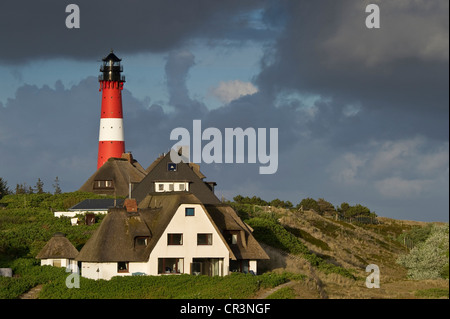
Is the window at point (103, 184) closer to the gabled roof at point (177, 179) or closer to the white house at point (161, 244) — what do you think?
the gabled roof at point (177, 179)

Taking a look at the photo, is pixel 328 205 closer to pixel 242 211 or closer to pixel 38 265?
pixel 242 211

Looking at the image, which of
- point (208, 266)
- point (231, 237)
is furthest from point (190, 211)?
point (231, 237)

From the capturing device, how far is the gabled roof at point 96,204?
279 ft

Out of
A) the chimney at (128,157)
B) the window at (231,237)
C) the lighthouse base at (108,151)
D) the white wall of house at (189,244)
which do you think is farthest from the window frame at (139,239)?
the lighthouse base at (108,151)

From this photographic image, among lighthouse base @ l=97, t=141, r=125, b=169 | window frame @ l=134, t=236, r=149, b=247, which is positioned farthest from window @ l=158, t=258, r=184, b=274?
lighthouse base @ l=97, t=141, r=125, b=169

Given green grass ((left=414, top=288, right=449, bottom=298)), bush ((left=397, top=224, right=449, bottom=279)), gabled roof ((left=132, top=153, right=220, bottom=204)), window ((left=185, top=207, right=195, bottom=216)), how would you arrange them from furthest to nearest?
gabled roof ((left=132, top=153, right=220, bottom=204)), bush ((left=397, top=224, right=449, bottom=279)), green grass ((left=414, top=288, right=449, bottom=298)), window ((left=185, top=207, right=195, bottom=216))

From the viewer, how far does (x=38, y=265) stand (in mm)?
63938

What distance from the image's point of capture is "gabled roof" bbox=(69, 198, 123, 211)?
279 feet

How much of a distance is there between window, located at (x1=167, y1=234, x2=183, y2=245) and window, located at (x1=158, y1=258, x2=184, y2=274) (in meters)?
1.20

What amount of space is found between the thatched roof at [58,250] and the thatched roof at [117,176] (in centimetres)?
3277

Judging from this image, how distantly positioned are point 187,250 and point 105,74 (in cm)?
5212

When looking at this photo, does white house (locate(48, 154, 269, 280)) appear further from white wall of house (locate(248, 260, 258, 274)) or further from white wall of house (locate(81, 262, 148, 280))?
white wall of house (locate(248, 260, 258, 274))

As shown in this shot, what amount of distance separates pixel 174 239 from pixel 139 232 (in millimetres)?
2574
